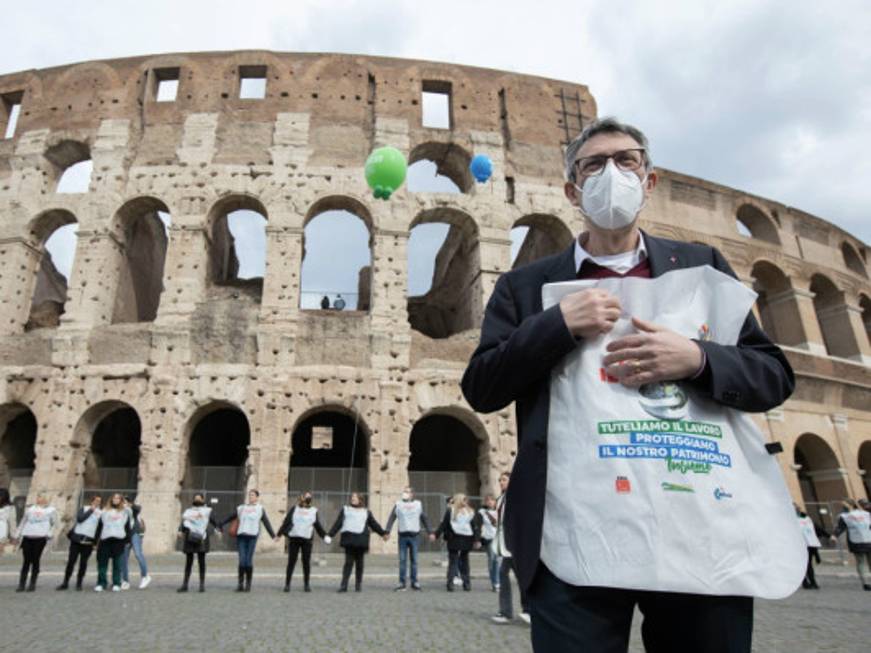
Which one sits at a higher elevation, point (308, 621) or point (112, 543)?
point (112, 543)

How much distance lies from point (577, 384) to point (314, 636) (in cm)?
447

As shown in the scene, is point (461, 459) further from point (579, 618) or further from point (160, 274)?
point (579, 618)

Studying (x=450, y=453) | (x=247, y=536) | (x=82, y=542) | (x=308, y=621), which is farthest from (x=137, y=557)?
(x=450, y=453)

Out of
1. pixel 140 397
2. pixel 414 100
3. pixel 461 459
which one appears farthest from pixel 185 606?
pixel 414 100

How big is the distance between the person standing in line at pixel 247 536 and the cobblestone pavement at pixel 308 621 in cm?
27

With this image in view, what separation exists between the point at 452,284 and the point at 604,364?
58.8ft

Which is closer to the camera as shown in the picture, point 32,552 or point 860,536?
point 32,552

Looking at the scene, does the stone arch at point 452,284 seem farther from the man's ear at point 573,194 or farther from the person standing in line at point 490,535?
the man's ear at point 573,194

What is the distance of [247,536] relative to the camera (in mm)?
8797

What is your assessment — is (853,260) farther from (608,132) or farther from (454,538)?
(608,132)

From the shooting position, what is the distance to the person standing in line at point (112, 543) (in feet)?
27.9

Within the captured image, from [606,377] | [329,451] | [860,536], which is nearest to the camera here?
[606,377]

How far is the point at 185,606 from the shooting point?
263 inches

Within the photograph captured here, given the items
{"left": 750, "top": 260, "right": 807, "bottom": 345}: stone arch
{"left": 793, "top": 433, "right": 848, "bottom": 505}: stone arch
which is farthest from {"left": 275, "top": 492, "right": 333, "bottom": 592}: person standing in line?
{"left": 750, "top": 260, "right": 807, "bottom": 345}: stone arch
